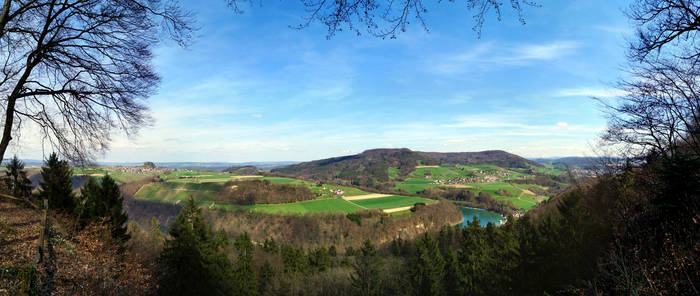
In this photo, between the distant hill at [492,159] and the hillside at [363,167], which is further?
the distant hill at [492,159]

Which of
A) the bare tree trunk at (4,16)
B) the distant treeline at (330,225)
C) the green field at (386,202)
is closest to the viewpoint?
the bare tree trunk at (4,16)

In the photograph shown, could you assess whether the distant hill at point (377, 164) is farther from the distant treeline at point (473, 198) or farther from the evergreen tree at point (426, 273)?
the evergreen tree at point (426, 273)

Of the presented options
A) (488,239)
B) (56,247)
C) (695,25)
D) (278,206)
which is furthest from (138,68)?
(278,206)

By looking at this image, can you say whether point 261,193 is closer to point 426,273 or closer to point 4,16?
point 426,273

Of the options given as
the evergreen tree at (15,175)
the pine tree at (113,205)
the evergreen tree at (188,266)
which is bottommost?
the evergreen tree at (188,266)

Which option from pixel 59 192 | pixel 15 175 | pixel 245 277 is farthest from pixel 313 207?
pixel 15 175

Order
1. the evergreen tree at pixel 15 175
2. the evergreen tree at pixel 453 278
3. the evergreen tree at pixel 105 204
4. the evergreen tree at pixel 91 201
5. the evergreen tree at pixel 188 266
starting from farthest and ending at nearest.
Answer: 1. the evergreen tree at pixel 453 278
2. the evergreen tree at pixel 188 266
3. the evergreen tree at pixel 105 204
4. the evergreen tree at pixel 91 201
5. the evergreen tree at pixel 15 175

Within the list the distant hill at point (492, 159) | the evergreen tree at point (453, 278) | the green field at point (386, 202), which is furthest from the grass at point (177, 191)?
the distant hill at point (492, 159)
